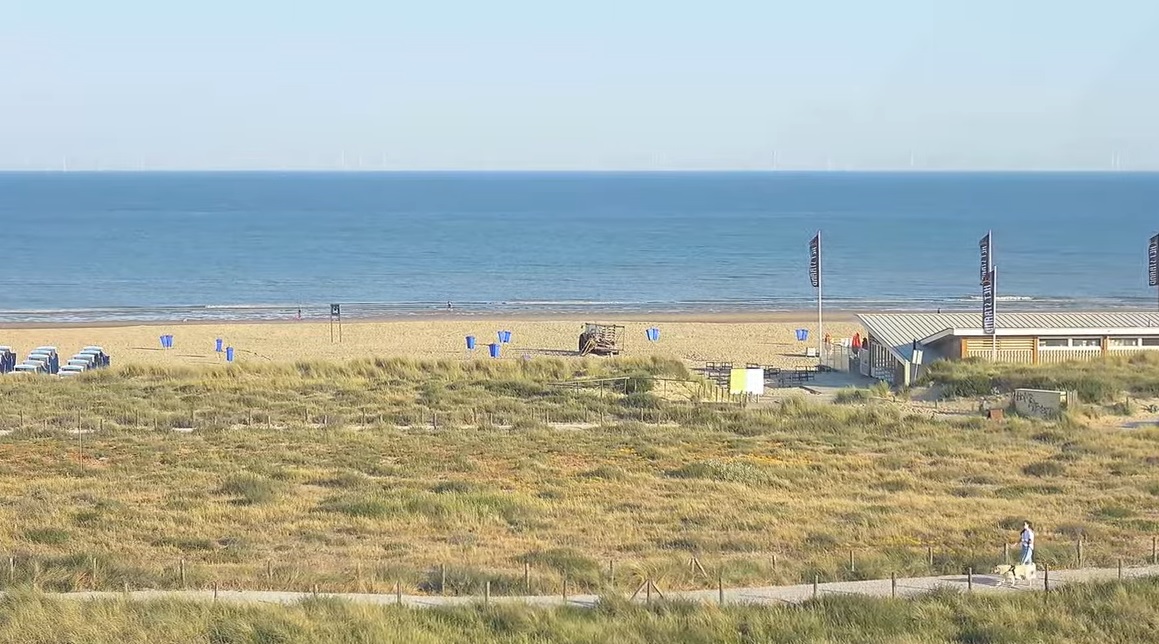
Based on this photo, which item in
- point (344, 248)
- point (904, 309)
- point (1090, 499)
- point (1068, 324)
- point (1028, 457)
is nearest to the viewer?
point (1090, 499)

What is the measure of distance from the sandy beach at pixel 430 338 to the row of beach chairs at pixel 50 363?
6.28 ft

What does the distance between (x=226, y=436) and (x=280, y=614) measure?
15831 mm

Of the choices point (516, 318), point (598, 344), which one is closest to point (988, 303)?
point (598, 344)

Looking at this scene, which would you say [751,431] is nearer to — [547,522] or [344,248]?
[547,522]

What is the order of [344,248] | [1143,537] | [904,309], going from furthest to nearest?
[344,248], [904,309], [1143,537]

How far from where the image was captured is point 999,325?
3988 cm

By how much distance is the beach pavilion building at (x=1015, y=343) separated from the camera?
3844 cm

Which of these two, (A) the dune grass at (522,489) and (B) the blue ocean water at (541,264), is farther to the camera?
(B) the blue ocean water at (541,264)

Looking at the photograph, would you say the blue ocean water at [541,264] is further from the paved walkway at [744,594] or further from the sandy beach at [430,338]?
the paved walkway at [744,594]

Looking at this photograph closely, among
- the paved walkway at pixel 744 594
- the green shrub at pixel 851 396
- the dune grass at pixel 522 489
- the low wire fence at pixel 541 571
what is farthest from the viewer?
the green shrub at pixel 851 396

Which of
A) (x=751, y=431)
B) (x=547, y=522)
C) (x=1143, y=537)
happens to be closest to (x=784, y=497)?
(x=547, y=522)

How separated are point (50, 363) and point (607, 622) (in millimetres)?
33300

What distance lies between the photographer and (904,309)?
68438 mm

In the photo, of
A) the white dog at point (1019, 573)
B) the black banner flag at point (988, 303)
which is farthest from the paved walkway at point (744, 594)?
the black banner flag at point (988, 303)
